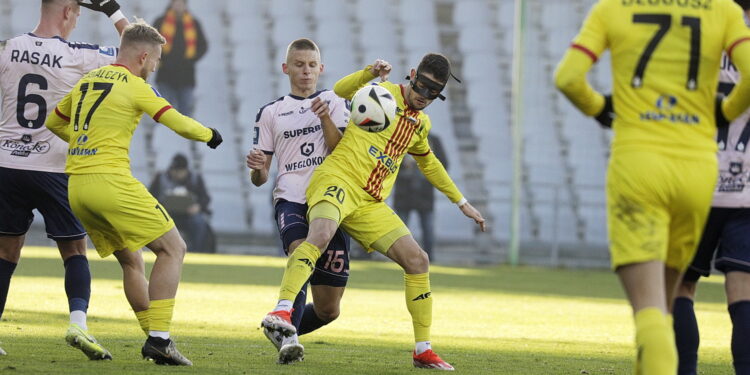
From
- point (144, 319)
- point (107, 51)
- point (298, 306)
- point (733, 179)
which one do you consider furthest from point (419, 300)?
point (107, 51)

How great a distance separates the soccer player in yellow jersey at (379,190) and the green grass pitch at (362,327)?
0.48m

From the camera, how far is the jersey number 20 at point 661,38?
15.9 feet

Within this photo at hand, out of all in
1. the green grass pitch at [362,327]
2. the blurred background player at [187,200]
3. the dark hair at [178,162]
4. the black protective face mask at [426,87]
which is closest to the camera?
the green grass pitch at [362,327]

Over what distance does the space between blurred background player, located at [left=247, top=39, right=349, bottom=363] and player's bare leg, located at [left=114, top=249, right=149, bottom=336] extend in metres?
0.95

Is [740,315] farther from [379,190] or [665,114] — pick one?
[379,190]

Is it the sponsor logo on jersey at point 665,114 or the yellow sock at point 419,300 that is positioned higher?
the sponsor logo on jersey at point 665,114

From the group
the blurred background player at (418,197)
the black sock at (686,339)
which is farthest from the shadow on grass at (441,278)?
the black sock at (686,339)

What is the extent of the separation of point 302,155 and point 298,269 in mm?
1124

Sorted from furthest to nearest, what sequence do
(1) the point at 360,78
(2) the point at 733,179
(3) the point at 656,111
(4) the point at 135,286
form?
(1) the point at 360,78 < (4) the point at 135,286 < (2) the point at 733,179 < (3) the point at 656,111

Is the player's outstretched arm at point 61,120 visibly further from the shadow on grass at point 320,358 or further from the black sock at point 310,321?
the black sock at point 310,321

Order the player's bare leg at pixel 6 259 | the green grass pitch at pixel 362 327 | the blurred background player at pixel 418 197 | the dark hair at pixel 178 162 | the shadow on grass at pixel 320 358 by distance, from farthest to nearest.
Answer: the dark hair at pixel 178 162 → the blurred background player at pixel 418 197 → the player's bare leg at pixel 6 259 → the green grass pitch at pixel 362 327 → the shadow on grass at pixel 320 358

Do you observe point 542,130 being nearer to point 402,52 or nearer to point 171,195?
point 402,52

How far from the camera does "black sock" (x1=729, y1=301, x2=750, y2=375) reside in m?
5.66

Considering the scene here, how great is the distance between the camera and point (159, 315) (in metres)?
6.55
